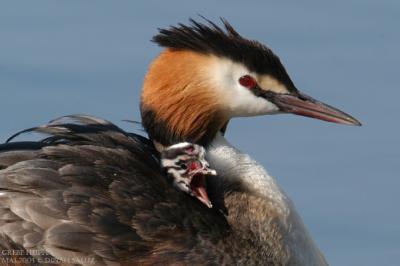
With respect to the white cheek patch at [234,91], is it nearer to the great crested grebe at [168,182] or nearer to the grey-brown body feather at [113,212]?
the great crested grebe at [168,182]

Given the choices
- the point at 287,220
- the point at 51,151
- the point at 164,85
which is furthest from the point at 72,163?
the point at 287,220

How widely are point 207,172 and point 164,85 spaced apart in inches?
23.0

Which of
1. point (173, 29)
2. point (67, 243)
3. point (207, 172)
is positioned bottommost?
point (67, 243)

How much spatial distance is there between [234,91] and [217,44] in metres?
0.30

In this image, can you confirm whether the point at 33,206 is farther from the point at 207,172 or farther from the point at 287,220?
the point at 287,220

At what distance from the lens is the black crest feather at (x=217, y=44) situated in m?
9.14

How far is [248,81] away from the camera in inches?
363

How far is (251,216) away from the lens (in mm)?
9148

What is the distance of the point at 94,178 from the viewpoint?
28.7 feet

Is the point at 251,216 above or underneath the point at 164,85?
underneath

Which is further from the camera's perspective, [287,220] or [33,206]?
[287,220]

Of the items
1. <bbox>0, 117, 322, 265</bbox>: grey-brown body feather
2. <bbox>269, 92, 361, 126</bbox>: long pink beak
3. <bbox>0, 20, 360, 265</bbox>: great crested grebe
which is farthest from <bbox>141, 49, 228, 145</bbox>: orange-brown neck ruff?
<bbox>269, 92, 361, 126</bbox>: long pink beak

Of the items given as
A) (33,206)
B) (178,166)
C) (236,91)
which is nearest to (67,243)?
(33,206)

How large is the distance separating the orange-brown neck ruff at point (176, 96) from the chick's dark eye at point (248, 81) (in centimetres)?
17
